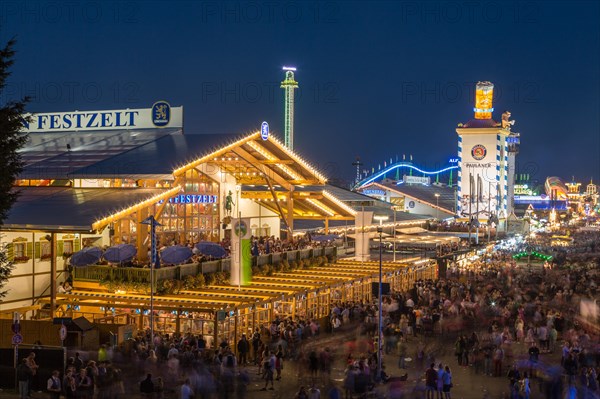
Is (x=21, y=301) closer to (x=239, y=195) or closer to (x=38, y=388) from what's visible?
(x=38, y=388)

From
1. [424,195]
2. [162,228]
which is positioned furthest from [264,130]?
[424,195]

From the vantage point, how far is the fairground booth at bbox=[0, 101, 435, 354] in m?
25.0

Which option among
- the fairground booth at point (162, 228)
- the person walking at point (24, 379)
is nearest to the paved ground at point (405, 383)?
the person walking at point (24, 379)

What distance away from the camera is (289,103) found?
96875 millimetres

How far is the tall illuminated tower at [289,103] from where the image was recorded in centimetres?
9481

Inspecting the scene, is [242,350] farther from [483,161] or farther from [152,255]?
[483,161]

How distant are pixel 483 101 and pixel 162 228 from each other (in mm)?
86206

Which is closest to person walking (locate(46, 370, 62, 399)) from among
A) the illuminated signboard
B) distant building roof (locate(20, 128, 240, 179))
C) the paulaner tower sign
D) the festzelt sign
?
distant building roof (locate(20, 128, 240, 179))

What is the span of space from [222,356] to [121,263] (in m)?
Answer: 8.23

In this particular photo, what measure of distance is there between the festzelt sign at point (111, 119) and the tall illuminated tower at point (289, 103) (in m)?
55.3

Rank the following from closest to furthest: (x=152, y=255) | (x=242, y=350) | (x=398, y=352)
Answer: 1. (x=242, y=350)
2. (x=152, y=255)
3. (x=398, y=352)

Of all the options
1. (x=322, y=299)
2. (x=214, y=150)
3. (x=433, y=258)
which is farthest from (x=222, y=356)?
(x=433, y=258)

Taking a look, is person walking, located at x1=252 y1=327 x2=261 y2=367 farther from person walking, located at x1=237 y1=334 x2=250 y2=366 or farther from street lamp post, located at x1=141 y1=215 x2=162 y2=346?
street lamp post, located at x1=141 y1=215 x2=162 y2=346

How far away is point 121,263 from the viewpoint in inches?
1038
